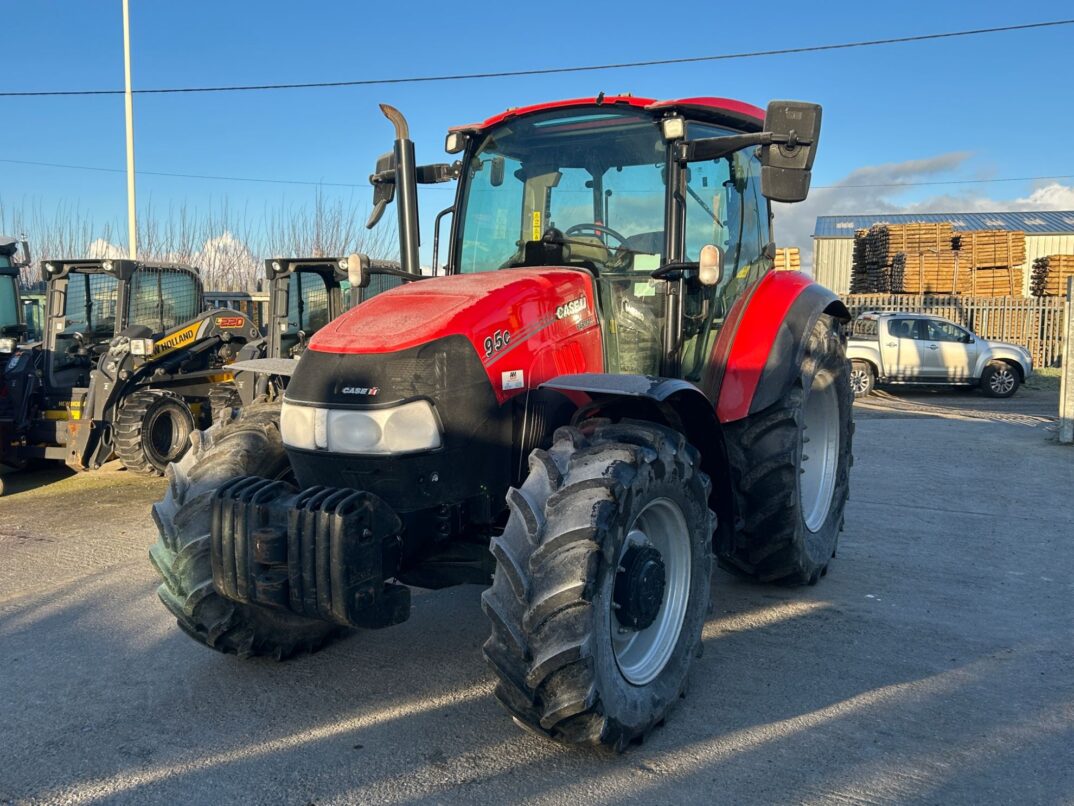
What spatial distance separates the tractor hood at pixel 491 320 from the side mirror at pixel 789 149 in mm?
926

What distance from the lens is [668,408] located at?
397 cm

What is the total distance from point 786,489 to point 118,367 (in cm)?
770

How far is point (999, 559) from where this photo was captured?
619cm

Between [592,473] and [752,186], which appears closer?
[592,473]

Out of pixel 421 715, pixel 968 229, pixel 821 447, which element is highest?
pixel 968 229

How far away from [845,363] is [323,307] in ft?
25.0

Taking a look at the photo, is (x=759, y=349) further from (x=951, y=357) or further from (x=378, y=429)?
(x=951, y=357)

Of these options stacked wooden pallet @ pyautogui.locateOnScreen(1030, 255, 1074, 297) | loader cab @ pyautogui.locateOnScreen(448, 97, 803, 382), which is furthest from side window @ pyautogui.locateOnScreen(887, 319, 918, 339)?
loader cab @ pyautogui.locateOnScreen(448, 97, 803, 382)

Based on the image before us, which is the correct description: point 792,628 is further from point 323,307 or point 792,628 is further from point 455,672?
point 323,307

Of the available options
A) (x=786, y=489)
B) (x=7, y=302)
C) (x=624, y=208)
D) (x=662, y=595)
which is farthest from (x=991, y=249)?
(x=662, y=595)

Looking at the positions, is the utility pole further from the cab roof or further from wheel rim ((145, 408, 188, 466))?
the cab roof

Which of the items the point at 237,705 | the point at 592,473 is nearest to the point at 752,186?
the point at 592,473

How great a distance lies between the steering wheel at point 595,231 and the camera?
4578 mm

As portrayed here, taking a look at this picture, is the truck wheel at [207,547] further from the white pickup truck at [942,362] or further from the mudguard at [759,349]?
the white pickup truck at [942,362]
